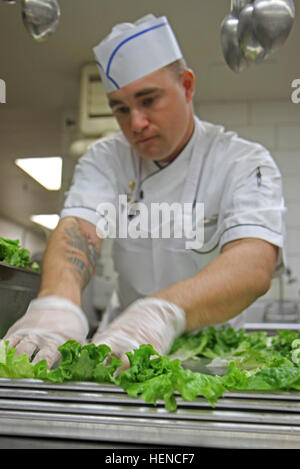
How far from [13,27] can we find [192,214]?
53cm

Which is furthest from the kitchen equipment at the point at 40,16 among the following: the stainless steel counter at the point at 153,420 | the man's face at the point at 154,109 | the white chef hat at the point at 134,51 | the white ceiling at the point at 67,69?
the stainless steel counter at the point at 153,420

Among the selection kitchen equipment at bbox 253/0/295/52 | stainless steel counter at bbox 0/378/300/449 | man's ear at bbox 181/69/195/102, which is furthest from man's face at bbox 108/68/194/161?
stainless steel counter at bbox 0/378/300/449

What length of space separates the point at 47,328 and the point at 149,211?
0.35m

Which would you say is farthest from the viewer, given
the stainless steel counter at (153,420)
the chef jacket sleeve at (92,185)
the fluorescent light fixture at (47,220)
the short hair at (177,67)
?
the chef jacket sleeve at (92,185)

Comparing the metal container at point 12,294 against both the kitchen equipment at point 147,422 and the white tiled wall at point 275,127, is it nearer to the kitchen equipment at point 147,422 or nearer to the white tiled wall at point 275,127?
the kitchen equipment at point 147,422

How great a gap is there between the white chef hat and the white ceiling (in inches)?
1.7

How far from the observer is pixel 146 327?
Result: 2.86ft

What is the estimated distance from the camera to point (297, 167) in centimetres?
99

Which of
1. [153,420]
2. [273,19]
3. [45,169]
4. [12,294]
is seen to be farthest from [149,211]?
[153,420]

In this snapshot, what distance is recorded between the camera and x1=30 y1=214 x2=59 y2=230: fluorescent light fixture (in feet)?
3.07

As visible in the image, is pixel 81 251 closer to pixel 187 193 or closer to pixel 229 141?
pixel 187 193

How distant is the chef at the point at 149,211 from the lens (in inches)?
37.2

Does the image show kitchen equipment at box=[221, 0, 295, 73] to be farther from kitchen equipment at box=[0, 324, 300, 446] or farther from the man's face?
kitchen equipment at box=[0, 324, 300, 446]

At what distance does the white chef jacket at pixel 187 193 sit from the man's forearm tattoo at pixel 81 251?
0.04 meters
